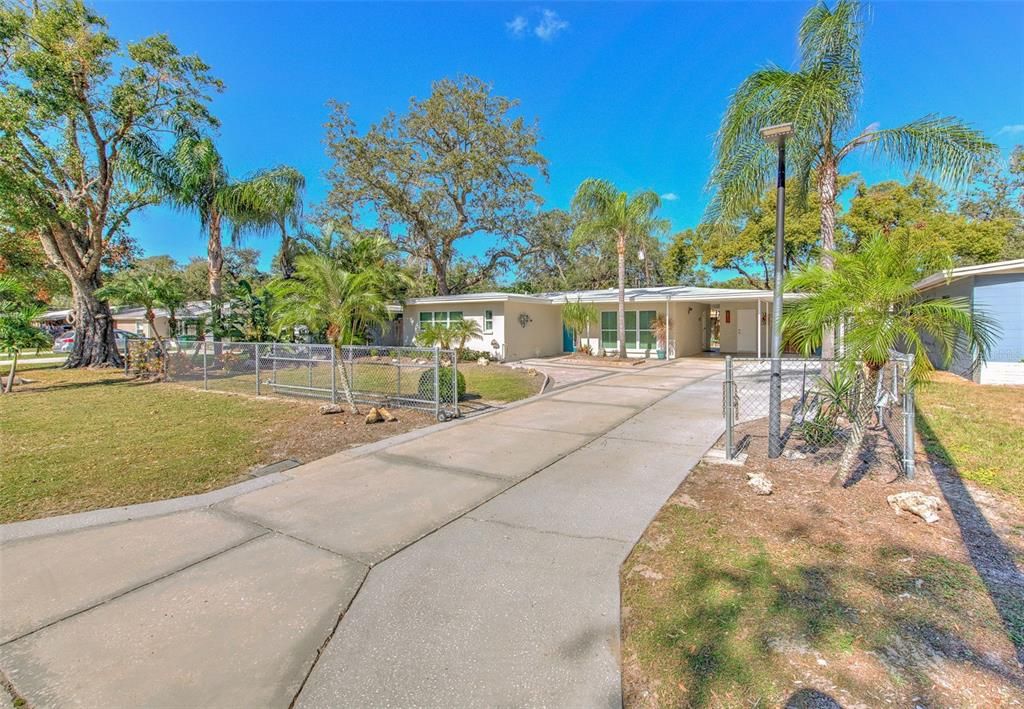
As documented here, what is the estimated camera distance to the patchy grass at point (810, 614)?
6.40 feet

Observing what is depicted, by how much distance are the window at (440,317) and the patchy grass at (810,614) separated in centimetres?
1596

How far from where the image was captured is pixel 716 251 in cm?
2566

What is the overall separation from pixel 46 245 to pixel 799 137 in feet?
70.7

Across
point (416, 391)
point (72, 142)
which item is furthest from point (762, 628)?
point (72, 142)

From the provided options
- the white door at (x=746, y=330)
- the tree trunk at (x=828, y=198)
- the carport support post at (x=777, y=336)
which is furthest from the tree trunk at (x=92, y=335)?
the white door at (x=746, y=330)

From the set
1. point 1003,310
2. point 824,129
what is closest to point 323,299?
point 824,129

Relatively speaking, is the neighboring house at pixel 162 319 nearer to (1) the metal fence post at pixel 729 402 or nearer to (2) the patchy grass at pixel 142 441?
(2) the patchy grass at pixel 142 441

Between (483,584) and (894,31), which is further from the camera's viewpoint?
(894,31)

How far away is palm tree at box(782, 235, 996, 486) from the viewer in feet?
12.3

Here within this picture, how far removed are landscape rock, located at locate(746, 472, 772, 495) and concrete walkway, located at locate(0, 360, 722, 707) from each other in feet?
2.26

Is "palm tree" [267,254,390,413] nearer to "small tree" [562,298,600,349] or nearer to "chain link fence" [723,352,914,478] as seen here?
"chain link fence" [723,352,914,478]

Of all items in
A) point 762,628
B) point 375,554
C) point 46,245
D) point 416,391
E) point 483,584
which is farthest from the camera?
point 46,245

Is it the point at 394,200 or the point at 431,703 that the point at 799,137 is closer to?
the point at 431,703

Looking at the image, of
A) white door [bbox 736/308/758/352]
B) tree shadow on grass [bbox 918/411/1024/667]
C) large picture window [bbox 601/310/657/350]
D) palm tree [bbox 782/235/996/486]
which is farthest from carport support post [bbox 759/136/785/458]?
white door [bbox 736/308/758/352]
